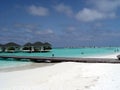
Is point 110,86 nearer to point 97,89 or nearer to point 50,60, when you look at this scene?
point 97,89

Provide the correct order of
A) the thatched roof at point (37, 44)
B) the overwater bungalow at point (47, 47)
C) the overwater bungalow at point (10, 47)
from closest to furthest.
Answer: the overwater bungalow at point (10, 47), the overwater bungalow at point (47, 47), the thatched roof at point (37, 44)

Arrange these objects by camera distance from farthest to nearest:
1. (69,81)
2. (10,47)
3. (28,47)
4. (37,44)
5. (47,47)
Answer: (37,44), (47,47), (28,47), (10,47), (69,81)

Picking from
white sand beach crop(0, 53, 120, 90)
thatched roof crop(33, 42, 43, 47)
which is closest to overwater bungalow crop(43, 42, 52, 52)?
thatched roof crop(33, 42, 43, 47)

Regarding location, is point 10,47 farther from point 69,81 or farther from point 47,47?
point 69,81

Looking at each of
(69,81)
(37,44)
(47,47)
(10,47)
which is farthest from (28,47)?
(69,81)

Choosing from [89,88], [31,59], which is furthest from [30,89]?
[31,59]

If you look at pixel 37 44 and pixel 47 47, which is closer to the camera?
pixel 47 47

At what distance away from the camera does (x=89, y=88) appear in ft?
25.8

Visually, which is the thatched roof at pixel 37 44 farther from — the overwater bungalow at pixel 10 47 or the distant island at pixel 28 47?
the overwater bungalow at pixel 10 47

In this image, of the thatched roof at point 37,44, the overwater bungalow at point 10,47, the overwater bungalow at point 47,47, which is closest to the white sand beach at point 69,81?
the overwater bungalow at point 10,47

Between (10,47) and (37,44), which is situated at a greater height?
(37,44)

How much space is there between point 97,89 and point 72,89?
0.97 metres

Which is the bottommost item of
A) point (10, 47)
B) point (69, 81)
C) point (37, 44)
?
point (69, 81)

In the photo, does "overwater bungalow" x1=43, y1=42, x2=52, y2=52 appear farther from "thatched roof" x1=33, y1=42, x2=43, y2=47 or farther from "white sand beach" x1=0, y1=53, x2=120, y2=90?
"white sand beach" x1=0, y1=53, x2=120, y2=90
